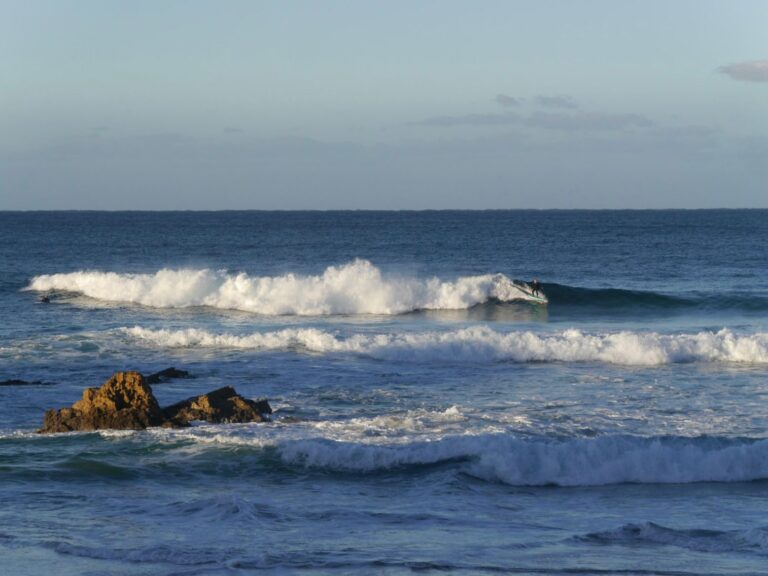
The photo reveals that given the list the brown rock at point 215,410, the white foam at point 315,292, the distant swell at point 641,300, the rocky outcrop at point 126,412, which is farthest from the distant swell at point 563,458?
the distant swell at point 641,300

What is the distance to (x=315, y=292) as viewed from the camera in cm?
3756

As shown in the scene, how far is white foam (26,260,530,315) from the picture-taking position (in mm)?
36906

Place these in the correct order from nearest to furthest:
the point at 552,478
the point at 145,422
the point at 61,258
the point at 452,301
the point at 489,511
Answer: the point at 489,511
the point at 552,478
the point at 145,422
the point at 452,301
the point at 61,258

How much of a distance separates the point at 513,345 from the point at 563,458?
10.9 meters

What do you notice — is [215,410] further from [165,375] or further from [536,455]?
[536,455]

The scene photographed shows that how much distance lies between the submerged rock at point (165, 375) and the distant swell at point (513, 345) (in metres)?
4.30

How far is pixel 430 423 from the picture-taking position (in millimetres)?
18047

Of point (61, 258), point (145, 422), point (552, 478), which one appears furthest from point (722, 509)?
point (61, 258)

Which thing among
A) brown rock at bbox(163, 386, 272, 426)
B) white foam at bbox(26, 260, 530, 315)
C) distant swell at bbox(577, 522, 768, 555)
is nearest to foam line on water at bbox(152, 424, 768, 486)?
brown rock at bbox(163, 386, 272, 426)

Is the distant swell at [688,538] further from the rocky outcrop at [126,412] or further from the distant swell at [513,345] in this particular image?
the distant swell at [513,345]

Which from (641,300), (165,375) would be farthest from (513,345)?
(641,300)

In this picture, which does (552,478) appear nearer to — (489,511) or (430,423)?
(489,511)

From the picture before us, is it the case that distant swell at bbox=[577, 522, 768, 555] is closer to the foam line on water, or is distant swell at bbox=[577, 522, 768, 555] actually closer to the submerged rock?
the foam line on water

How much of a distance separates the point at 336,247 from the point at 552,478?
58748 mm
